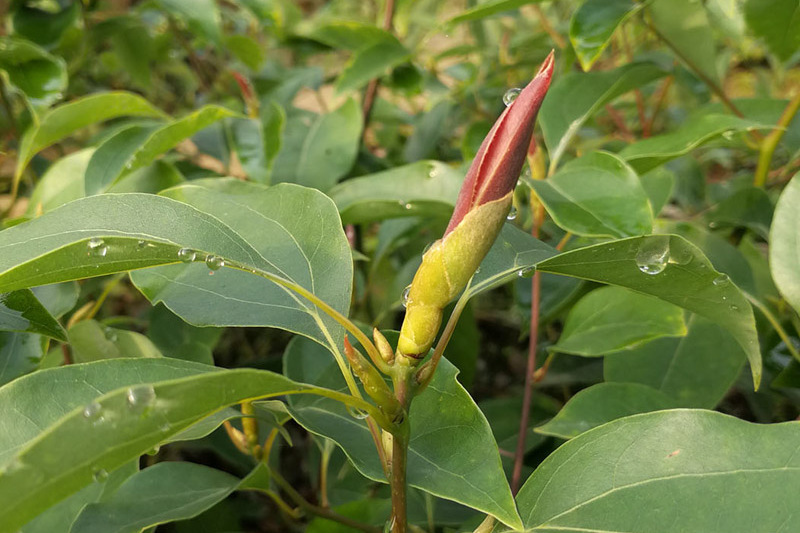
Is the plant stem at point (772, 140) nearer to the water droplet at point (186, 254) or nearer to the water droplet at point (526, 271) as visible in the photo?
the water droplet at point (526, 271)

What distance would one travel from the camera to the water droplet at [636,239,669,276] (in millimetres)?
438

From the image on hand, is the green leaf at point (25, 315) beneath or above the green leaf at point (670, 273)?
beneath

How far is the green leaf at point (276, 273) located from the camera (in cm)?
52

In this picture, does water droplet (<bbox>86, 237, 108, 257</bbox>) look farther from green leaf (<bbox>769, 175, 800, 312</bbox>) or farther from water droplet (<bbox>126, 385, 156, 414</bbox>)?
green leaf (<bbox>769, 175, 800, 312</bbox>)

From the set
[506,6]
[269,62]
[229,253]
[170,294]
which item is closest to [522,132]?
[229,253]

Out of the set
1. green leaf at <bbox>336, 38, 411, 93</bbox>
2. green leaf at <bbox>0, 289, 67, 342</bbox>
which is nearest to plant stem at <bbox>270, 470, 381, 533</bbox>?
green leaf at <bbox>0, 289, 67, 342</bbox>

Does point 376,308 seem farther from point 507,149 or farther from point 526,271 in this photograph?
point 507,149

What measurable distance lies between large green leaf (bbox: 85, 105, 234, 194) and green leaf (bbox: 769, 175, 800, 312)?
594 mm

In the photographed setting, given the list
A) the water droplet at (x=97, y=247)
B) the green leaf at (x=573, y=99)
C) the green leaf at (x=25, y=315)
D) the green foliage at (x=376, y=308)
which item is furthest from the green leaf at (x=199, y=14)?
the water droplet at (x=97, y=247)

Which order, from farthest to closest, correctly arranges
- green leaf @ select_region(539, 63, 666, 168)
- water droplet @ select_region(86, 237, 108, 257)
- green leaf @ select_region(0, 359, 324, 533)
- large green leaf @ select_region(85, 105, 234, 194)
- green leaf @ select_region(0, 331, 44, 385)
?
1. green leaf @ select_region(539, 63, 666, 168)
2. large green leaf @ select_region(85, 105, 234, 194)
3. green leaf @ select_region(0, 331, 44, 385)
4. water droplet @ select_region(86, 237, 108, 257)
5. green leaf @ select_region(0, 359, 324, 533)

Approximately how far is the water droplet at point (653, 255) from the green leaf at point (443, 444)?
0.15 meters

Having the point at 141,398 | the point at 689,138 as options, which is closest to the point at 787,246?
the point at 689,138

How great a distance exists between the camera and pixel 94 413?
292 mm

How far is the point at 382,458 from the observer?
50 cm
